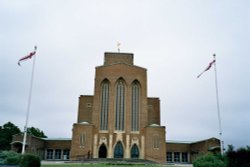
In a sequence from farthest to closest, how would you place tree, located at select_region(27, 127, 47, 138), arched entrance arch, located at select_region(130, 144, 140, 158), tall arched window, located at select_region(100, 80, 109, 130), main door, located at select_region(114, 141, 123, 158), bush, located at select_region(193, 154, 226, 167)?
tree, located at select_region(27, 127, 47, 138), tall arched window, located at select_region(100, 80, 109, 130), arched entrance arch, located at select_region(130, 144, 140, 158), main door, located at select_region(114, 141, 123, 158), bush, located at select_region(193, 154, 226, 167)

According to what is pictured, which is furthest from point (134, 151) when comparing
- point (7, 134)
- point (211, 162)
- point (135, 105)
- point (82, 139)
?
point (7, 134)

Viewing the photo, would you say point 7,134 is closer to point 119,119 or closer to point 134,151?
point 119,119

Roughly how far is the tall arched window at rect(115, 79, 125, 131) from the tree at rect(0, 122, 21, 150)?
1144 inches

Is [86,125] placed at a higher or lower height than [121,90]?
lower

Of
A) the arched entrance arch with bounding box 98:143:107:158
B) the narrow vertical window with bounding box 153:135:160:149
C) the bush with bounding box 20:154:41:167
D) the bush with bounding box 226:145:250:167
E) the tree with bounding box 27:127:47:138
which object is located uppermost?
the tree with bounding box 27:127:47:138

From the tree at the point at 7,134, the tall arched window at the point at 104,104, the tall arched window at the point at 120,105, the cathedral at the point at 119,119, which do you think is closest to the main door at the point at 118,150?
the cathedral at the point at 119,119

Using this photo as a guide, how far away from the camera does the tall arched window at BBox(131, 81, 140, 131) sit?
45406 mm

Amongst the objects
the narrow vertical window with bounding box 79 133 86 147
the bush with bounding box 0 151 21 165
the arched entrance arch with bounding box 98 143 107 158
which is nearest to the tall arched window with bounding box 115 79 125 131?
the arched entrance arch with bounding box 98 143 107 158

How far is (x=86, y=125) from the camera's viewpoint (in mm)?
42812

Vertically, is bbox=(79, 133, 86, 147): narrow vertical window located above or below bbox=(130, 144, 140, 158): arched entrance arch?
above

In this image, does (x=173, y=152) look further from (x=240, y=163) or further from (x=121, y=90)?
(x=240, y=163)

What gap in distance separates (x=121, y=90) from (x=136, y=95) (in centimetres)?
252

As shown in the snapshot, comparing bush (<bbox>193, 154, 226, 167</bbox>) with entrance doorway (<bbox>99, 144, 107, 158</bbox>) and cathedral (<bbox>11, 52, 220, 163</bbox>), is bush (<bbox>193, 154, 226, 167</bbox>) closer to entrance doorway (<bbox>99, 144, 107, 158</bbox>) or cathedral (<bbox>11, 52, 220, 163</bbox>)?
Answer: cathedral (<bbox>11, 52, 220, 163</bbox>)

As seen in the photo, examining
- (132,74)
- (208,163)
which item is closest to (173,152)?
(132,74)
